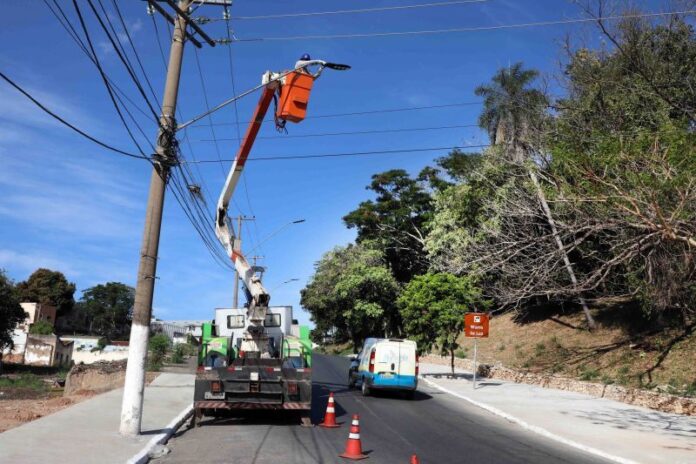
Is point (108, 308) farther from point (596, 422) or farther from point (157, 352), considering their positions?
point (596, 422)

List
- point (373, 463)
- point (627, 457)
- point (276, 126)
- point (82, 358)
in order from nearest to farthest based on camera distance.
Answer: point (373, 463) → point (627, 457) → point (276, 126) → point (82, 358)

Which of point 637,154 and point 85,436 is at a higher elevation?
point 637,154

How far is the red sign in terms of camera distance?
24.2 metres

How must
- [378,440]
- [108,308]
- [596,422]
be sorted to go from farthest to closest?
[108,308] < [596,422] < [378,440]

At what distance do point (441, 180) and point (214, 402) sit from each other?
45815 mm

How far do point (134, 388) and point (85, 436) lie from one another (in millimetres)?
1036

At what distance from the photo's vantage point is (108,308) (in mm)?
Answer: 127750

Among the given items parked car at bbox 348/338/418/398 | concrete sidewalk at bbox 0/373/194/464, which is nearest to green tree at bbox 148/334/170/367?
parked car at bbox 348/338/418/398

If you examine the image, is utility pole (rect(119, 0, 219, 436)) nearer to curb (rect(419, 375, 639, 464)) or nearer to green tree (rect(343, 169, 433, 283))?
curb (rect(419, 375, 639, 464))

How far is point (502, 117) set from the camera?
42781 millimetres

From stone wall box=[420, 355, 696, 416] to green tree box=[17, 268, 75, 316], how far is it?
284ft

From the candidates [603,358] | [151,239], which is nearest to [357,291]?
[603,358]

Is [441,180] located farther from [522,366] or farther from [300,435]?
[300,435]

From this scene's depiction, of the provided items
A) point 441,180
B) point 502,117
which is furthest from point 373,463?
point 441,180
